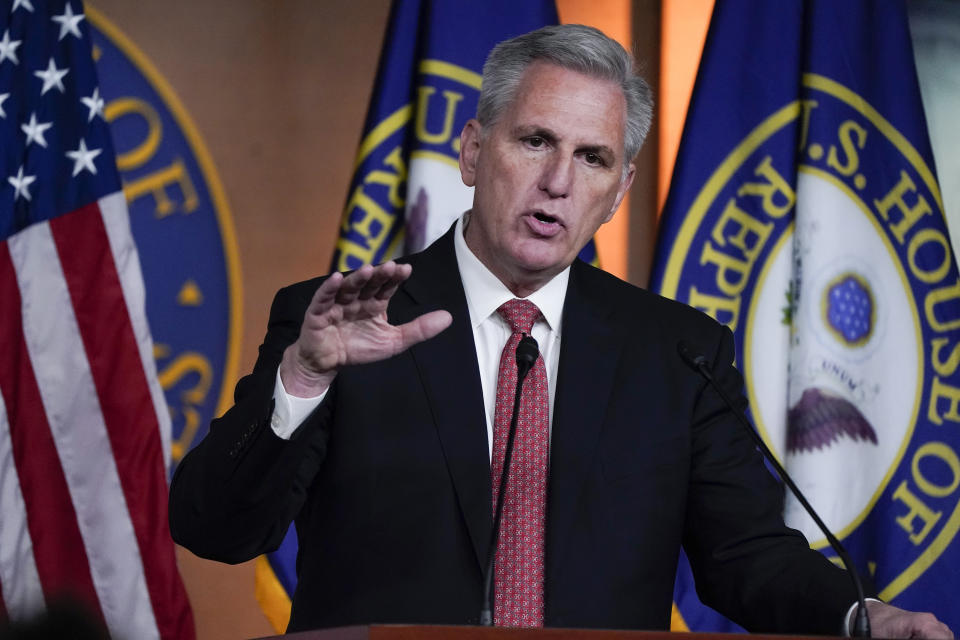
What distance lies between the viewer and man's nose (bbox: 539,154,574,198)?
83.1 inches

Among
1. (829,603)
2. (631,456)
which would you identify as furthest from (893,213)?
(829,603)

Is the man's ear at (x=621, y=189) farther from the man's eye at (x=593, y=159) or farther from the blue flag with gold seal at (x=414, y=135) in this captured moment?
the blue flag with gold seal at (x=414, y=135)

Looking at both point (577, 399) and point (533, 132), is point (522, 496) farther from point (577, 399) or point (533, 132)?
point (533, 132)

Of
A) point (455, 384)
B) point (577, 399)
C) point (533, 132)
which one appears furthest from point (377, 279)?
point (533, 132)

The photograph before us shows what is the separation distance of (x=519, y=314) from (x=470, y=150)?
406mm

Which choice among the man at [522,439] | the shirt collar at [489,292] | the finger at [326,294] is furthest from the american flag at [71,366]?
the finger at [326,294]

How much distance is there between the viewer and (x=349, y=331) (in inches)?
62.8

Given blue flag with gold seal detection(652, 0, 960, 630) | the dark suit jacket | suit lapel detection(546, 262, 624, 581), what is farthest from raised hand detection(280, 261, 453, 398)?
blue flag with gold seal detection(652, 0, 960, 630)

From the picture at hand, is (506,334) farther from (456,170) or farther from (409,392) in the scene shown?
(456,170)

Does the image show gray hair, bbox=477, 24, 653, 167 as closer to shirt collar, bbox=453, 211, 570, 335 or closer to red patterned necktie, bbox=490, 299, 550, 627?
shirt collar, bbox=453, 211, 570, 335

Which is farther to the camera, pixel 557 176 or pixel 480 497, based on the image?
pixel 557 176

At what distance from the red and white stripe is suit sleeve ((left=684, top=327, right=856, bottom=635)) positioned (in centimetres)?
173

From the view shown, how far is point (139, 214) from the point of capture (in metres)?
3.53

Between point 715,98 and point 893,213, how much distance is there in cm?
65
